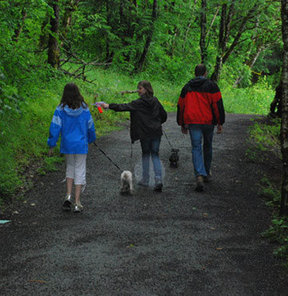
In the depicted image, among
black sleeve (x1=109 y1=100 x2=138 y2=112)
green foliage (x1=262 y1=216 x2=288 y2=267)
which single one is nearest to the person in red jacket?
black sleeve (x1=109 y1=100 x2=138 y2=112)

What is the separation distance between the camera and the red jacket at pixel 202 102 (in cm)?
716

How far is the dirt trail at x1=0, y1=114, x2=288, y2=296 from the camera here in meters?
3.87

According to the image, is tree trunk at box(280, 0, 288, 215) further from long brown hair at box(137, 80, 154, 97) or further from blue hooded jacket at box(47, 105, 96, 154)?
blue hooded jacket at box(47, 105, 96, 154)

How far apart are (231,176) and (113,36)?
1723 centimetres

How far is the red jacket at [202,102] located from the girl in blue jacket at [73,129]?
2082 millimetres

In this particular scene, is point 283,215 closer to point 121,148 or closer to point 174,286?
point 174,286

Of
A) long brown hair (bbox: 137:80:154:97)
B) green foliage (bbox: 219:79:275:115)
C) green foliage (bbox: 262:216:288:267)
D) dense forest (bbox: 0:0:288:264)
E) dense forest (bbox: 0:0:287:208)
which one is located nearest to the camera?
green foliage (bbox: 262:216:288:267)

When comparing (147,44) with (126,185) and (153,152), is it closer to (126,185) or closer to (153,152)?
(153,152)

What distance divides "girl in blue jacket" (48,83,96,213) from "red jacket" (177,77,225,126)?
2082 millimetres

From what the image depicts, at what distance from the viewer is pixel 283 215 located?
18.7ft

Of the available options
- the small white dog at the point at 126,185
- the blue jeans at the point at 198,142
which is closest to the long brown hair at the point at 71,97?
the small white dog at the point at 126,185

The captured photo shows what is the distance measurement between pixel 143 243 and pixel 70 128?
2.06 meters

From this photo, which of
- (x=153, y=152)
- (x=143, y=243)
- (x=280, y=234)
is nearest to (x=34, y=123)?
(x=153, y=152)

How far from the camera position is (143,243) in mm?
4902
